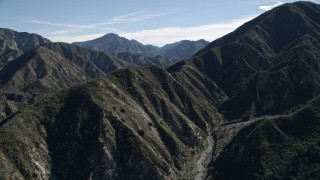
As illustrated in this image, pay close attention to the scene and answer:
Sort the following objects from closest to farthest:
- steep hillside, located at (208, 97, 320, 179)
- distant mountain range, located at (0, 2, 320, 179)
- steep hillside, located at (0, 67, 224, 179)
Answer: steep hillside, located at (0, 67, 224, 179) < distant mountain range, located at (0, 2, 320, 179) < steep hillside, located at (208, 97, 320, 179)

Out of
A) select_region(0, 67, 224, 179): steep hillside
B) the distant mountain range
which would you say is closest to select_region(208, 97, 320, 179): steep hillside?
the distant mountain range

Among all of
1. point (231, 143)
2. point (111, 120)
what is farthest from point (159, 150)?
point (231, 143)

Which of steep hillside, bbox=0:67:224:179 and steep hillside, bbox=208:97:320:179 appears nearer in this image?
steep hillside, bbox=0:67:224:179

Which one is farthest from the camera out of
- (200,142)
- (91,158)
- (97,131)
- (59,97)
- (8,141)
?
(200,142)

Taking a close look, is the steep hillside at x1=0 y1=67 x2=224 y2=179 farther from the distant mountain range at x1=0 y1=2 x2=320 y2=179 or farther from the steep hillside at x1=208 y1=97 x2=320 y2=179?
the steep hillside at x1=208 y1=97 x2=320 y2=179

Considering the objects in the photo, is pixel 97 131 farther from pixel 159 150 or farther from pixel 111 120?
pixel 159 150

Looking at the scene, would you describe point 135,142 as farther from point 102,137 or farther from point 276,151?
point 276,151

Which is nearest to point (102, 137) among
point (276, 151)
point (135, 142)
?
point (135, 142)

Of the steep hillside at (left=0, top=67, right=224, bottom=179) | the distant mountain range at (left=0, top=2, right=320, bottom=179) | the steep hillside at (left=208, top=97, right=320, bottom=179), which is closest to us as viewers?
the steep hillside at (left=0, top=67, right=224, bottom=179)

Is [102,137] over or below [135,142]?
over
